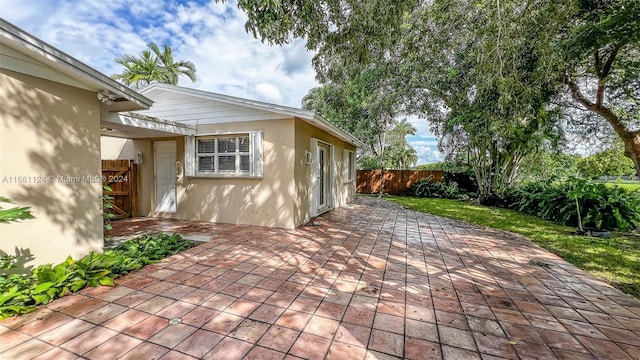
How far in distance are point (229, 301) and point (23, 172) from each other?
9.39ft

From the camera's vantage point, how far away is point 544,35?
4.59m

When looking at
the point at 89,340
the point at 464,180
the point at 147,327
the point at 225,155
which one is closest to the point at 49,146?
the point at 89,340

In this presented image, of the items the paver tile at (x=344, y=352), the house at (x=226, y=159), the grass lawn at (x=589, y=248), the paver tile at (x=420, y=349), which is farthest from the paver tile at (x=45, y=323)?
the grass lawn at (x=589, y=248)

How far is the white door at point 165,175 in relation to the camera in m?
7.05

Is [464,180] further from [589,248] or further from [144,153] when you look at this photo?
[144,153]

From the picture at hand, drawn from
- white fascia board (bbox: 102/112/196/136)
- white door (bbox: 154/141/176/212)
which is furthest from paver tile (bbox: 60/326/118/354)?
white door (bbox: 154/141/176/212)

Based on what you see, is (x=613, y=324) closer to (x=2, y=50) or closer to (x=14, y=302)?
(x=14, y=302)

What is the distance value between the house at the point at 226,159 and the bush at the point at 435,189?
8.57 m

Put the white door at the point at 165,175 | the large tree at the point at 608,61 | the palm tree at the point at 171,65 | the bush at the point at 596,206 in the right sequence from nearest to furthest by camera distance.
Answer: the large tree at the point at 608,61 → the bush at the point at 596,206 → the white door at the point at 165,175 → the palm tree at the point at 171,65

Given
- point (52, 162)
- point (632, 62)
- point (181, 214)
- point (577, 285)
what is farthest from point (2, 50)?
point (632, 62)

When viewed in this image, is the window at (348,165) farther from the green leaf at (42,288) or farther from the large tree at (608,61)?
the green leaf at (42,288)

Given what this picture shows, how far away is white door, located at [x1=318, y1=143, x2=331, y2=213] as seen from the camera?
8133mm

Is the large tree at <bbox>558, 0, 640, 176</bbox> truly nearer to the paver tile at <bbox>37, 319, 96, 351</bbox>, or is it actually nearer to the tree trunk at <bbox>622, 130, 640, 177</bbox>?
the tree trunk at <bbox>622, 130, 640, 177</bbox>

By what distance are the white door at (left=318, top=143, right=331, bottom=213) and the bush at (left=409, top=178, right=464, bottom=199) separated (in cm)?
754
